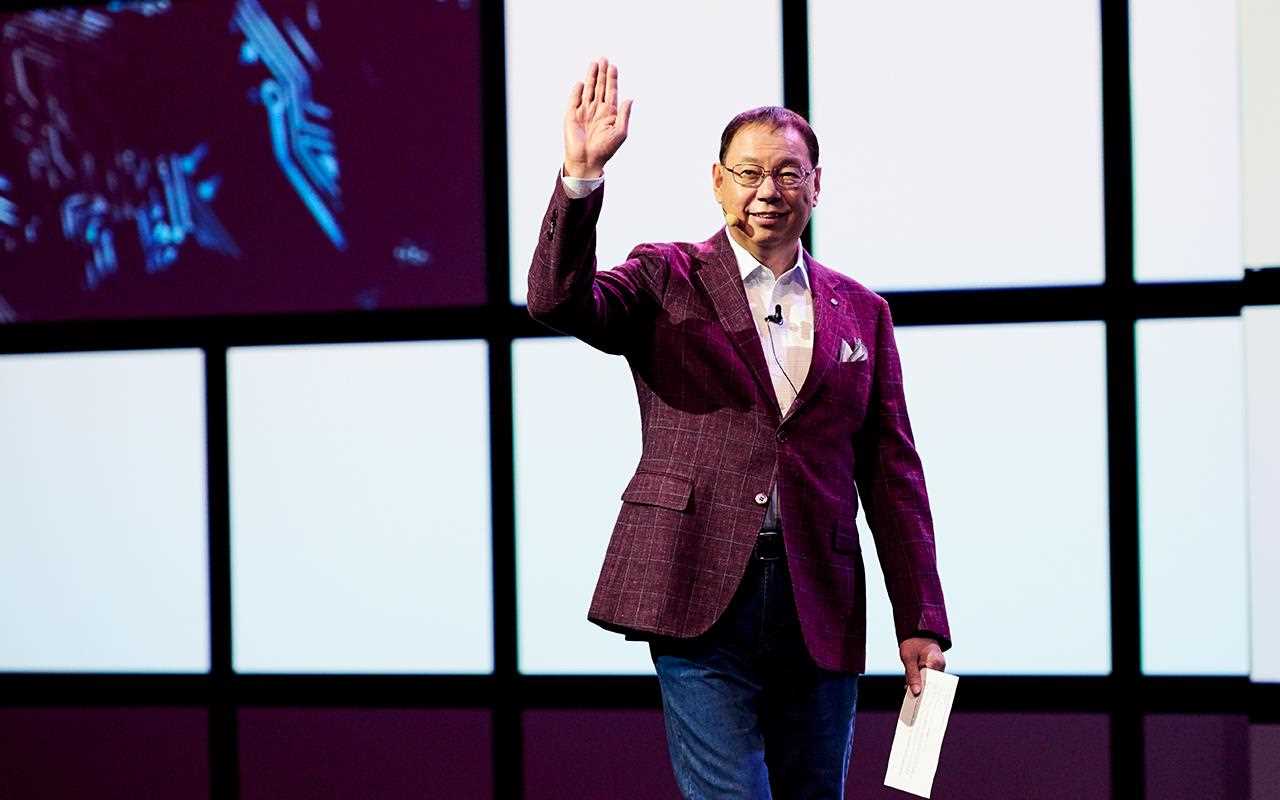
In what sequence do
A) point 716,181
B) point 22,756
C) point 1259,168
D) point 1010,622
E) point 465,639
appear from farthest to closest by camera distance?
1. point 22,756
2. point 465,639
3. point 1010,622
4. point 1259,168
5. point 716,181

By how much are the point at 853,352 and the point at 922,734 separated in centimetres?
60

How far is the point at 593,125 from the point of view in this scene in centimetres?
189

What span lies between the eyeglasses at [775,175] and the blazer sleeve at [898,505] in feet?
1.06

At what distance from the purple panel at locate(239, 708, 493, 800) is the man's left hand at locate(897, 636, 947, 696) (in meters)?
1.40

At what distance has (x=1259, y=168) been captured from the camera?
2.82 meters

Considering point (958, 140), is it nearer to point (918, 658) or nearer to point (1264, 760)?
point (918, 658)

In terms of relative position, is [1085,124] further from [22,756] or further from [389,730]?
[22,756]

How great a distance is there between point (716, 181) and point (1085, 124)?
4.19 feet

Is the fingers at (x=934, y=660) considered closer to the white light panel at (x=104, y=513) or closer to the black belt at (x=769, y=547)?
the black belt at (x=769, y=547)

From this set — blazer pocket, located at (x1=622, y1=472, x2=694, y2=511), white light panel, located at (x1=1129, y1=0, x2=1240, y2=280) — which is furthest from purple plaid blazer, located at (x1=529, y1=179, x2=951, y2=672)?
white light panel, located at (x1=1129, y1=0, x2=1240, y2=280)

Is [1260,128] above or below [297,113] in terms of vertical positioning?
below

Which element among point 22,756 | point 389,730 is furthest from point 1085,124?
point 22,756

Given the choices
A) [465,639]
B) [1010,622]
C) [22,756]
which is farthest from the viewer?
[22,756]

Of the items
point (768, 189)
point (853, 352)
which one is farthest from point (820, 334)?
point (768, 189)
